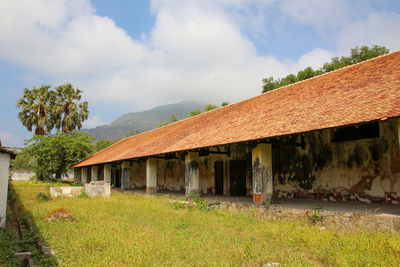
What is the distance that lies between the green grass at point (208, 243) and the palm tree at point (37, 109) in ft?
81.8

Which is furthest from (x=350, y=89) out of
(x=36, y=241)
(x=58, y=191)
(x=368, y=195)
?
Result: (x=58, y=191)

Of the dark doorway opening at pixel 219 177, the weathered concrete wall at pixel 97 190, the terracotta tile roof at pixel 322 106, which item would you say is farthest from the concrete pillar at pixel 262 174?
the weathered concrete wall at pixel 97 190

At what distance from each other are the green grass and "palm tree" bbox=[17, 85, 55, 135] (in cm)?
2495

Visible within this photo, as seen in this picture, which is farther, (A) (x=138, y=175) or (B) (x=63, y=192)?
(A) (x=138, y=175)

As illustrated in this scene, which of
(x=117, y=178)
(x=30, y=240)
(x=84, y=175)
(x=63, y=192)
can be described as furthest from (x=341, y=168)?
(x=84, y=175)

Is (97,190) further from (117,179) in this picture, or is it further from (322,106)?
(322,106)

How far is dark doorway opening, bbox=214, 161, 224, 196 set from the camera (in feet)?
44.0

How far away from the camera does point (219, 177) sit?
534 inches

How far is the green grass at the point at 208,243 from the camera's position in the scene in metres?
4.80

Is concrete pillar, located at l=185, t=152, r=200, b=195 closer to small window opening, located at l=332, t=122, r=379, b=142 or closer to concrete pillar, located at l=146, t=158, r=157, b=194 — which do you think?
concrete pillar, located at l=146, t=158, r=157, b=194

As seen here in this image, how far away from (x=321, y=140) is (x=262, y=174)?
7.89 feet

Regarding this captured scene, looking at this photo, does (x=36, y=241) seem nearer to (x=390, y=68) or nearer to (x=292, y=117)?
(x=292, y=117)

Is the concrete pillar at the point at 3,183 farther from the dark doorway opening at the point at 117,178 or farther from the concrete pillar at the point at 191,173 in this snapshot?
the dark doorway opening at the point at 117,178

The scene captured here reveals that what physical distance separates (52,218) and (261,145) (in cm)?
622
